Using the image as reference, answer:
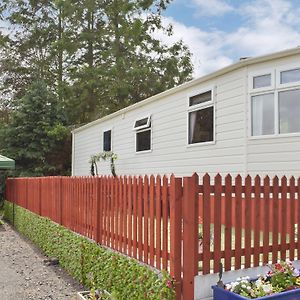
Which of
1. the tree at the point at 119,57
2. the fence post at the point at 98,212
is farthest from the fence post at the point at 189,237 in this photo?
the tree at the point at 119,57

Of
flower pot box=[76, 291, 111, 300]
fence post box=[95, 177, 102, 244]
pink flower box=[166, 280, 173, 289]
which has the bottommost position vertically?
flower pot box=[76, 291, 111, 300]

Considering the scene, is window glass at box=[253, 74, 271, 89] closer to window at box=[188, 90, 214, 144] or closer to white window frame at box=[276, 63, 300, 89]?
white window frame at box=[276, 63, 300, 89]

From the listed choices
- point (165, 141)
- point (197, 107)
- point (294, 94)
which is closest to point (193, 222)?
point (294, 94)

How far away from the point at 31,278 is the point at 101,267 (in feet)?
5.61

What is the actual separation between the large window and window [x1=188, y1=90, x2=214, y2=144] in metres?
1.22

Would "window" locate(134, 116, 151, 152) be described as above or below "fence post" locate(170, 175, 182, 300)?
above

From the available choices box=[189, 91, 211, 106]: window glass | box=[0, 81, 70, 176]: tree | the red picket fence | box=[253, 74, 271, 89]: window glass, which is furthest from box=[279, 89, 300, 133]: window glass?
box=[0, 81, 70, 176]: tree

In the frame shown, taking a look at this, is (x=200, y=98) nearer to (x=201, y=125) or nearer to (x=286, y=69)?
(x=201, y=125)

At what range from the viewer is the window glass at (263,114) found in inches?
292

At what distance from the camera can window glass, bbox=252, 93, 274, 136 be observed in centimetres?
741

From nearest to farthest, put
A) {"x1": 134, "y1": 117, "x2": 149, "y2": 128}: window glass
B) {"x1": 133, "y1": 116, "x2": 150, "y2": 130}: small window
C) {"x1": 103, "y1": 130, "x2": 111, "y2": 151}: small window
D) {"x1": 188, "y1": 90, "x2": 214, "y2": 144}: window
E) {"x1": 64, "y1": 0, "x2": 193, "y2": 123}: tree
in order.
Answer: {"x1": 188, "y1": 90, "x2": 214, "y2": 144}: window → {"x1": 133, "y1": 116, "x2": 150, "y2": 130}: small window → {"x1": 134, "y1": 117, "x2": 149, "y2": 128}: window glass → {"x1": 103, "y1": 130, "x2": 111, "y2": 151}: small window → {"x1": 64, "y1": 0, "x2": 193, "y2": 123}: tree

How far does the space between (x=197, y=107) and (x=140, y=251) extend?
5.56 m

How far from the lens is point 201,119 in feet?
29.6

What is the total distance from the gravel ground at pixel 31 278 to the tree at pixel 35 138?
12.1 meters
